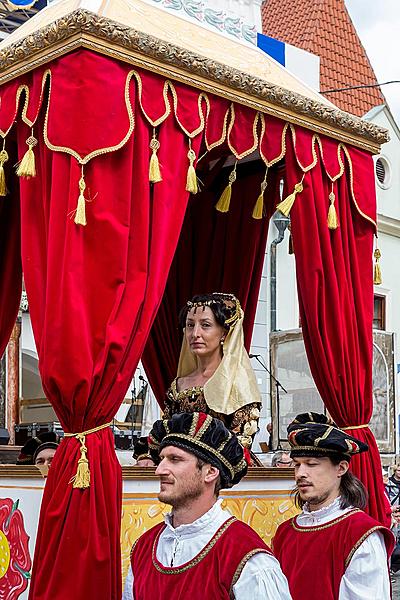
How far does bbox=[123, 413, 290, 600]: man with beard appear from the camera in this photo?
344cm

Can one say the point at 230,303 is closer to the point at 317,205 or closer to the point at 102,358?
the point at 317,205

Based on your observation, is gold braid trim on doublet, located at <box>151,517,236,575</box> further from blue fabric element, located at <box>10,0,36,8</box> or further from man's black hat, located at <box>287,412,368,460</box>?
blue fabric element, located at <box>10,0,36,8</box>

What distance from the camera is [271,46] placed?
14641mm

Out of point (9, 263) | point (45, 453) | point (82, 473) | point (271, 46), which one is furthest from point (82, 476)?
point (271, 46)

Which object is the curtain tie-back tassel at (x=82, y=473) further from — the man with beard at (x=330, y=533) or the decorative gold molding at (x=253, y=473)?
the man with beard at (x=330, y=533)

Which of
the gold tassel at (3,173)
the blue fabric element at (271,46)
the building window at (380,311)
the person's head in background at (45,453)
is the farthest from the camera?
the building window at (380,311)

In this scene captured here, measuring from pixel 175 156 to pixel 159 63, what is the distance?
1.45 feet

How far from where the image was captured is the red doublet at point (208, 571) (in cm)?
345

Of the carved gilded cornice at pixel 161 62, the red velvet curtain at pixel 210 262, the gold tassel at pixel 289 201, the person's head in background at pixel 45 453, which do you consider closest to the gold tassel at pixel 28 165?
the carved gilded cornice at pixel 161 62

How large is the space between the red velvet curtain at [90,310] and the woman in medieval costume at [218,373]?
3.05ft

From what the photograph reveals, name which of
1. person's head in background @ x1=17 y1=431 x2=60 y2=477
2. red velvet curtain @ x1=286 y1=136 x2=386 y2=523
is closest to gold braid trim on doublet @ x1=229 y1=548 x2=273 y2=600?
red velvet curtain @ x1=286 y1=136 x2=386 y2=523

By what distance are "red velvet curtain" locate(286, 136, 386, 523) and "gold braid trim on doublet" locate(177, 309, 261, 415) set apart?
359 millimetres

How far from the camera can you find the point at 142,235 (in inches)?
189

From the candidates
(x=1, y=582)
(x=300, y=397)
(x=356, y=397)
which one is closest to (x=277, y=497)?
(x=356, y=397)
